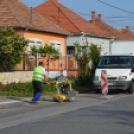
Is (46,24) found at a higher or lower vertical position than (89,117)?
higher

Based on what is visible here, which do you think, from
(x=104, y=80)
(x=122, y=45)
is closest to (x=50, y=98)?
(x=104, y=80)

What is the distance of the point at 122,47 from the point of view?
2158 centimetres

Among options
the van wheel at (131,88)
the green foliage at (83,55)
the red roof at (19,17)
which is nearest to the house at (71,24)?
the red roof at (19,17)

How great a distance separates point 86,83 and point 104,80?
238 inches

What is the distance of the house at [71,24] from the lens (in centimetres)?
3297

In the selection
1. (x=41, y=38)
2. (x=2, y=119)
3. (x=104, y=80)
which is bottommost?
(x=2, y=119)

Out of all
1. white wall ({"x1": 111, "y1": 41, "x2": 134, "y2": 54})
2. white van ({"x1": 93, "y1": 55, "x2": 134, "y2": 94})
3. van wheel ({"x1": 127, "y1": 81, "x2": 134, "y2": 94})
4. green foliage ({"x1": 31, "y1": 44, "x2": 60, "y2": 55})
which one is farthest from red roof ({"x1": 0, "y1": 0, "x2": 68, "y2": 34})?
van wheel ({"x1": 127, "y1": 81, "x2": 134, "y2": 94})

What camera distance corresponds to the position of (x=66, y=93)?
1277cm

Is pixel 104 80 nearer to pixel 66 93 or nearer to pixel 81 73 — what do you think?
pixel 66 93

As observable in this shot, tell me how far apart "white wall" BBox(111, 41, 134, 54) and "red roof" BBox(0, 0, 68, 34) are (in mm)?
5988

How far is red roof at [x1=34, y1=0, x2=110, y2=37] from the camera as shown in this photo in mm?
34125

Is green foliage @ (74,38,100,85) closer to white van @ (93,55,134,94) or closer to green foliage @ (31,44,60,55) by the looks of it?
white van @ (93,55,134,94)

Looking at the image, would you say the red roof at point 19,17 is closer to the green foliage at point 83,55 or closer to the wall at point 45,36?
the wall at point 45,36

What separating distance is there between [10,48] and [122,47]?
8.46m
